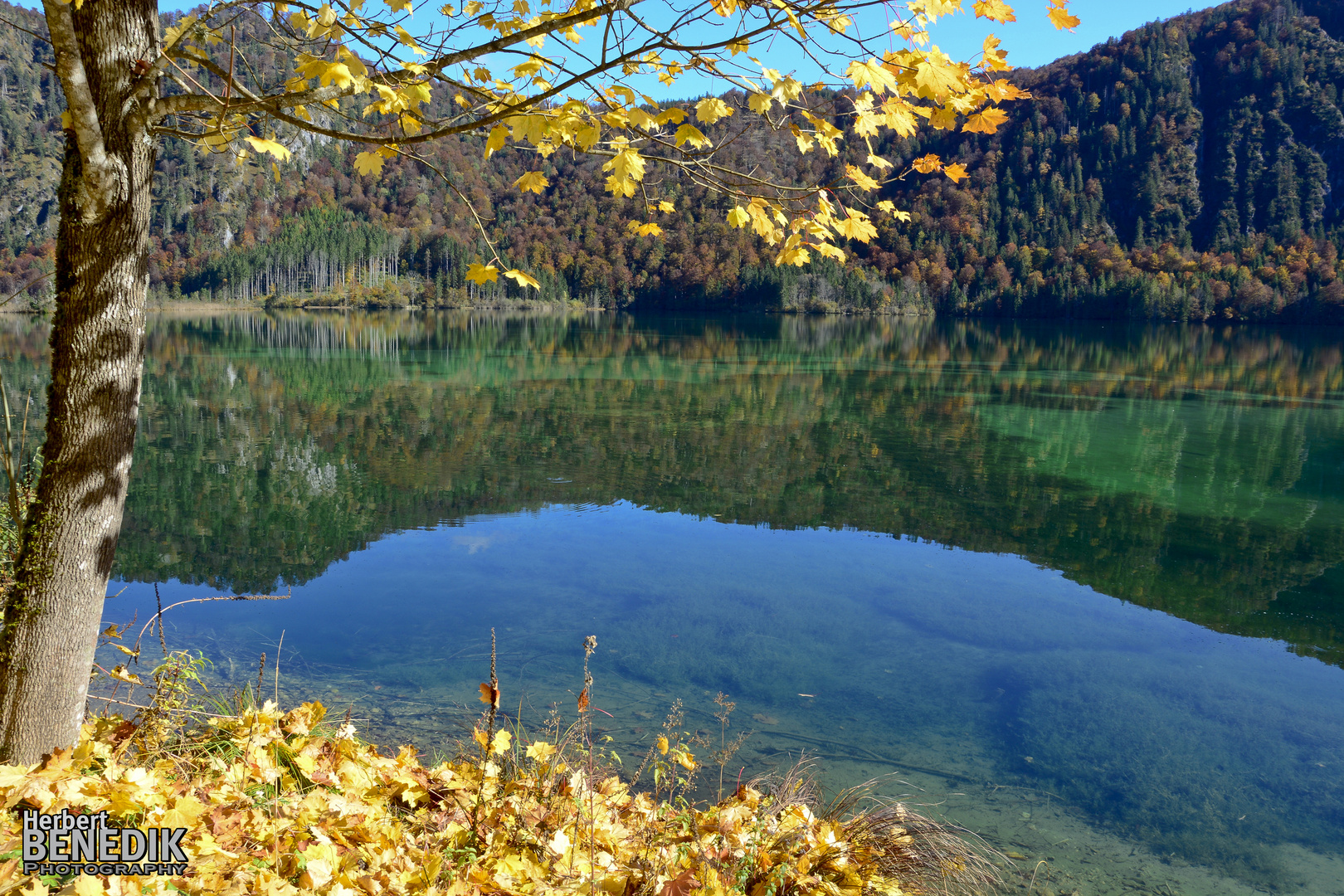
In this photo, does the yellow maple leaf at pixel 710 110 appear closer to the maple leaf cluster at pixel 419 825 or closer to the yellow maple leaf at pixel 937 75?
the yellow maple leaf at pixel 937 75

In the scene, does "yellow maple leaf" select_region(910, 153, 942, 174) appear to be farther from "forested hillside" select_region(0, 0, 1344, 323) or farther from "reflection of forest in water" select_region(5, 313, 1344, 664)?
"forested hillside" select_region(0, 0, 1344, 323)

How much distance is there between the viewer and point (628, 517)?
10625 mm

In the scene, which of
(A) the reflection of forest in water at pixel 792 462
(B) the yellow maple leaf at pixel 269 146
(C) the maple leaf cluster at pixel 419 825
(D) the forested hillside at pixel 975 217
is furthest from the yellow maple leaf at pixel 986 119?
(D) the forested hillside at pixel 975 217

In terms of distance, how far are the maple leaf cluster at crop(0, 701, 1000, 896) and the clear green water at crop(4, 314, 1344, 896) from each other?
0.89 meters

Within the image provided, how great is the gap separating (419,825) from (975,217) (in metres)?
151

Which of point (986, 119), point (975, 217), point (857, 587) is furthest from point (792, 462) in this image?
point (975, 217)

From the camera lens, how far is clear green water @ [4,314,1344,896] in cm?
508

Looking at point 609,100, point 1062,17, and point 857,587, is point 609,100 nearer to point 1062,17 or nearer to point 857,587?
point 1062,17

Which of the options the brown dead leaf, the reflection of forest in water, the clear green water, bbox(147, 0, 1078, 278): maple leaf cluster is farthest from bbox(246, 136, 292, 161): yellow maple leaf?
the reflection of forest in water

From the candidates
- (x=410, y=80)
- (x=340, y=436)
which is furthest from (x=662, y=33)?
(x=340, y=436)

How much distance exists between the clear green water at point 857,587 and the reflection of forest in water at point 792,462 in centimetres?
9

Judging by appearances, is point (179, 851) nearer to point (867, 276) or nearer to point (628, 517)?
point (628, 517)

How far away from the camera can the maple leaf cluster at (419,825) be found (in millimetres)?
2707

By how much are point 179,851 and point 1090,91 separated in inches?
8058
